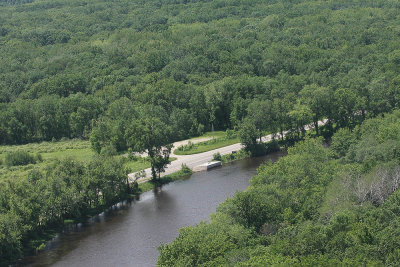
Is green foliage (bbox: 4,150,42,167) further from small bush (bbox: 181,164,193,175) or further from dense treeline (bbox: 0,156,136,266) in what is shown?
small bush (bbox: 181,164,193,175)

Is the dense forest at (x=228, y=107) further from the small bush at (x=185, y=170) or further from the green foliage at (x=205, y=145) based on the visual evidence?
the small bush at (x=185, y=170)

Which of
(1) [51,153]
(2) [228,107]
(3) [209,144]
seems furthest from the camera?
(2) [228,107]

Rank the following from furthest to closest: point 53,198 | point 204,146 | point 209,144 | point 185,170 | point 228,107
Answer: point 228,107 → point 209,144 → point 204,146 → point 185,170 → point 53,198

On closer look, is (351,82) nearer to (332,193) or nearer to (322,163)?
(322,163)

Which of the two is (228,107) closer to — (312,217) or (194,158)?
(194,158)

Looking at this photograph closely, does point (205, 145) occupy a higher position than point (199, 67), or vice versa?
point (199, 67)

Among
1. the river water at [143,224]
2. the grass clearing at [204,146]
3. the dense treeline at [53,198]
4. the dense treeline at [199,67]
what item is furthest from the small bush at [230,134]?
the dense treeline at [53,198]

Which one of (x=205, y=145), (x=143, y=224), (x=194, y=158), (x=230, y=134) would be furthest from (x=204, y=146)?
(x=143, y=224)

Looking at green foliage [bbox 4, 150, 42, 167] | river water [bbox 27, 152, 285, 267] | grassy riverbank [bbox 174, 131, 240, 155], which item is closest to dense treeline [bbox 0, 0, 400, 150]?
grassy riverbank [bbox 174, 131, 240, 155]
